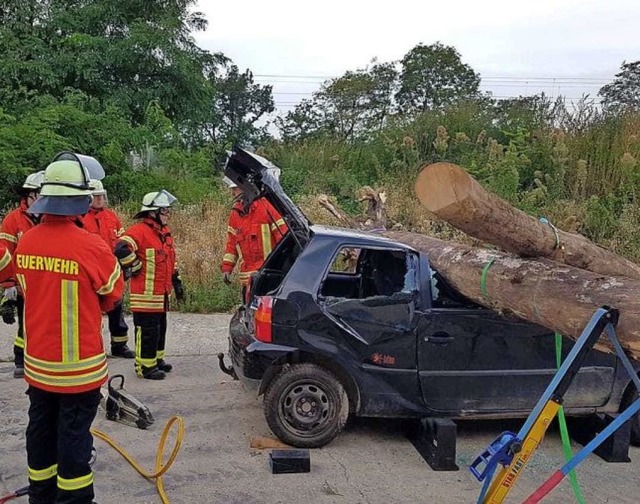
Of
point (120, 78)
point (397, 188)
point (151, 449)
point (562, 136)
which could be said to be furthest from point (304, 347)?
point (120, 78)

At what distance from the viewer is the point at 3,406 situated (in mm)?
5656

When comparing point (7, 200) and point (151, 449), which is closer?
point (151, 449)

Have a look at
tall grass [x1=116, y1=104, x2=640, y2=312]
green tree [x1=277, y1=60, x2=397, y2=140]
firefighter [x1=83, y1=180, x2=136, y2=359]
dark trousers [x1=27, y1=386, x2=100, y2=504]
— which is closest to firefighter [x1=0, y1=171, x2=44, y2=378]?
firefighter [x1=83, y1=180, x2=136, y2=359]

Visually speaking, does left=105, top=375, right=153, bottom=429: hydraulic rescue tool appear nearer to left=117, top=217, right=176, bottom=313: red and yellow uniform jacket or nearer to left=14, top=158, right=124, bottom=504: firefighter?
left=117, top=217, right=176, bottom=313: red and yellow uniform jacket

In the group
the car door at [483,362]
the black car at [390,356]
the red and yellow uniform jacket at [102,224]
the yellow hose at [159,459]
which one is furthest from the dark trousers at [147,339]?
the car door at [483,362]

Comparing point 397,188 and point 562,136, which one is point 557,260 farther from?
point 562,136

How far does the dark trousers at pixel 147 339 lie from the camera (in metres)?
6.32

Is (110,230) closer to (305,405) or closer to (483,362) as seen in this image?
(305,405)

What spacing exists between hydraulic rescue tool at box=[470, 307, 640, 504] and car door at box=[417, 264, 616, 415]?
160 cm

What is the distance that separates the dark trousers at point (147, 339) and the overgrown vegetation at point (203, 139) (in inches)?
114

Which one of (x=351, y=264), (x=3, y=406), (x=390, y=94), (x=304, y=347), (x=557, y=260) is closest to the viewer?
(x=557, y=260)

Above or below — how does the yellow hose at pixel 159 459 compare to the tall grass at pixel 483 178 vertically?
below

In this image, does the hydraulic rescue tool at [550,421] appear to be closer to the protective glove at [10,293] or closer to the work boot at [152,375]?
the work boot at [152,375]

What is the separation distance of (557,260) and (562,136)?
31.3 ft
